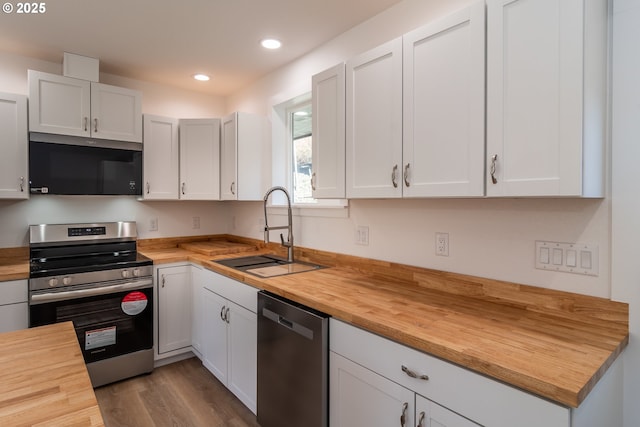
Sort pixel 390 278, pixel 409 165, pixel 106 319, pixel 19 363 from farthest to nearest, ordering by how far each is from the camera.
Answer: pixel 106 319
pixel 390 278
pixel 409 165
pixel 19 363

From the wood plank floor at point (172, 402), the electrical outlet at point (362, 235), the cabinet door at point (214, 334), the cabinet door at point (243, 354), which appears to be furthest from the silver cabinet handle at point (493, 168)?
the wood plank floor at point (172, 402)

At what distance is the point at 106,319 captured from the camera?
2498 millimetres

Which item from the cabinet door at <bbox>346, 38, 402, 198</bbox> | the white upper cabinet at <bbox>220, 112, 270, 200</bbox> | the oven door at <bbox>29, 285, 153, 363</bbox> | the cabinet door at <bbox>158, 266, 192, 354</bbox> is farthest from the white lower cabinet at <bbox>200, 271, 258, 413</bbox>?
the cabinet door at <bbox>346, 38, 402, 198</bbox>

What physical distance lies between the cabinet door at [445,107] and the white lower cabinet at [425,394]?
2.15ft

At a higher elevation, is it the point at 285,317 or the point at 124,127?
the point at 124,127

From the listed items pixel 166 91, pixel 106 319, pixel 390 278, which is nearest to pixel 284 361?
pixel 390 278

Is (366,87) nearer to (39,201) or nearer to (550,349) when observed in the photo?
(550,349)

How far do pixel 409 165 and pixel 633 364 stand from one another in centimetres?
108

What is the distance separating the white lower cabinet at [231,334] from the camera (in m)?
2.08

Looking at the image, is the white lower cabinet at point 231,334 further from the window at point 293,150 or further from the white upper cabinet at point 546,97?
the white upper cabinet at point 546,97

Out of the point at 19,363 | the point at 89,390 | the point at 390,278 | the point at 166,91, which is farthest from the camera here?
the point at 166,91

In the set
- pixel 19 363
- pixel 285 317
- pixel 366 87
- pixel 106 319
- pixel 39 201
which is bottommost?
pixel 106 319

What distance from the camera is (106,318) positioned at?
250cm

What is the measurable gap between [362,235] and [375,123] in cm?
76
